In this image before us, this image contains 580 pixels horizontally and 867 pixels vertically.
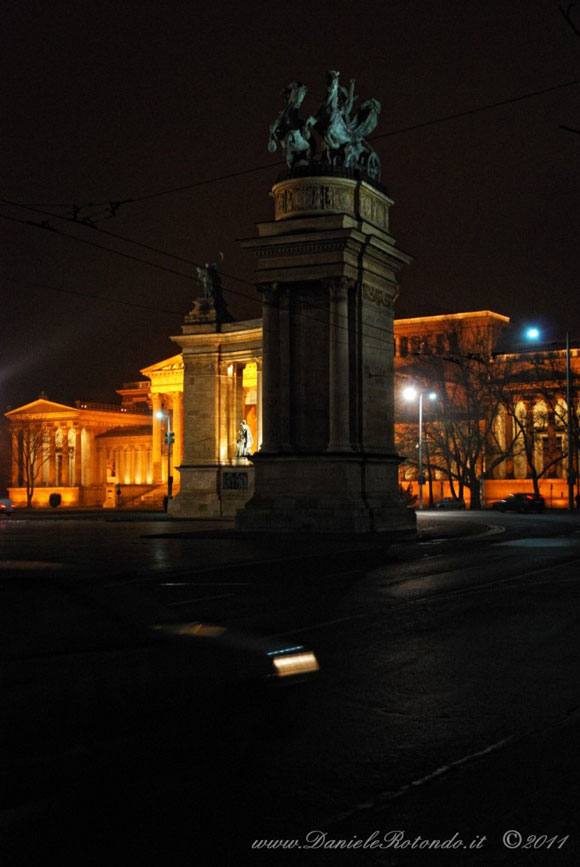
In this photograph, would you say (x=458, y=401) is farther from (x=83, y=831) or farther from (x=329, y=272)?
(x=83, y=831)

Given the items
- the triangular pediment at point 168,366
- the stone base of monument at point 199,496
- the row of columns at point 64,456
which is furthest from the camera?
the row of columns at point 64,456

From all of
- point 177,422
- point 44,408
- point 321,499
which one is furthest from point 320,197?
point 44,408

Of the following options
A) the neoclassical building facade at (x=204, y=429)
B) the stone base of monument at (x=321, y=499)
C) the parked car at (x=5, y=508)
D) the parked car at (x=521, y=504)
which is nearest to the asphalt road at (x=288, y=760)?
the stone base of monument at (x=321, y=499)

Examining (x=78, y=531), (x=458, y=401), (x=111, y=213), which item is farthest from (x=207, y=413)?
(x=111, y=213)

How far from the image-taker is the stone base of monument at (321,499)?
1457 inches

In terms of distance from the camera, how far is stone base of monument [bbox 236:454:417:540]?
3700 centimetres

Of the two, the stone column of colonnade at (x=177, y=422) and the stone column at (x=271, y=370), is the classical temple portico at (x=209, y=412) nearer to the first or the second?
the stone column at (x=271, y=370)

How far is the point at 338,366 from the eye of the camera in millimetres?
38156

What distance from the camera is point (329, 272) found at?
38125mm

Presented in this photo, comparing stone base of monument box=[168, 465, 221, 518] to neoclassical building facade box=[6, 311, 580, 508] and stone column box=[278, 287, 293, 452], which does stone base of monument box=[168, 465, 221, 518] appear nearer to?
neoclassical building facade box=[6, 311, 580, 508]

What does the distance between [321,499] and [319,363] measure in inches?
208

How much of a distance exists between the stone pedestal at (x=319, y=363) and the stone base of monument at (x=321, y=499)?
37 millimetres

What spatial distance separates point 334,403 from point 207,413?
24.3m

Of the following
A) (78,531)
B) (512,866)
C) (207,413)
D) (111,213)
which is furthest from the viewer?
(207,413)
